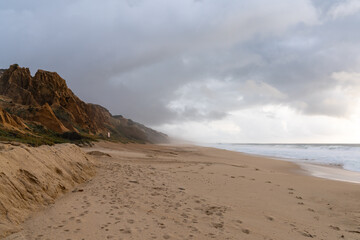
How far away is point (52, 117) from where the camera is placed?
23406 mm

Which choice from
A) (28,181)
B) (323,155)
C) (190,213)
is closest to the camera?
(28,181)

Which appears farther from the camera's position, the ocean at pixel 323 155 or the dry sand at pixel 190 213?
the ocean at pixel 323 155

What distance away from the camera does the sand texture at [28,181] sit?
→ 143 inches

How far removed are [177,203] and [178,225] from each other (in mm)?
1279

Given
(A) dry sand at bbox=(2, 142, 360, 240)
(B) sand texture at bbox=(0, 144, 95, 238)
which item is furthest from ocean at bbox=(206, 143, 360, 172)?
(B) sand texture at bbox=(0, 144, 95, 238)

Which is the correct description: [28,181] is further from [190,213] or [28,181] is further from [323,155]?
[323,155]

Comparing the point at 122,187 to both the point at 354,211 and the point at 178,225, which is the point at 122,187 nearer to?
the point at 178,225

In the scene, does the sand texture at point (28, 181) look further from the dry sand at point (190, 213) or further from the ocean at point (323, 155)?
the ocean at point (323, 155)

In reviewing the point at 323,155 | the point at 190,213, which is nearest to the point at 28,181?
the point at 190,213

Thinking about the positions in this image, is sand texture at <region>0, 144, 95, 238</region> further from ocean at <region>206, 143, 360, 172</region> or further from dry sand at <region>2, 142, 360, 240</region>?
ocean at <region>206, 143, 360, 172</region>

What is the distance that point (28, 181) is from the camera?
177 inches

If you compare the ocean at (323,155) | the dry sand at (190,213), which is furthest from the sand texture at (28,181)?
the ocean at (323,155)

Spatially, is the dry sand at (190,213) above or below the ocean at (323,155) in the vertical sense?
below

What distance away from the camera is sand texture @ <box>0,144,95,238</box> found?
364 cm
